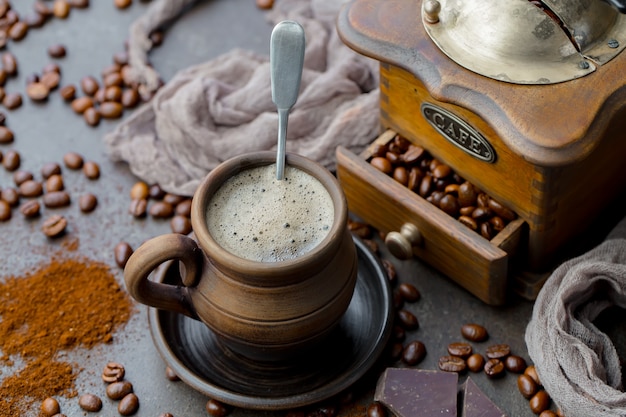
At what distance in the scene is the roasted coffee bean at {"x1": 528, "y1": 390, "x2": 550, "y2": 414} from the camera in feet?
5.70

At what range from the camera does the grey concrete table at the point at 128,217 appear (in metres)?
1.82

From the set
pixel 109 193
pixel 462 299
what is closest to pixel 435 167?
pixel 462 299

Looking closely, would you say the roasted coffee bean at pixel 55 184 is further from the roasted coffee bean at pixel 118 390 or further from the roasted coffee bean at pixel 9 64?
the roasted coffee bean at pixel 118 390

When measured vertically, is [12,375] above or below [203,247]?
below

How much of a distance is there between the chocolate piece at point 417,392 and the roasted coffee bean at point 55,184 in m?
0.95

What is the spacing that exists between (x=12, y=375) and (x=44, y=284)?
9.0 inches

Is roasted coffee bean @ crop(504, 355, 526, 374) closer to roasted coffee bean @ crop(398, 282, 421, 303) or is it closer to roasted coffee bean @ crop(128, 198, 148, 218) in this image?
roasted coffee bean @ crop(398, 282, 421, 303)

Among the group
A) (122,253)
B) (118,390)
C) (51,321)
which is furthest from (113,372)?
(122,253)

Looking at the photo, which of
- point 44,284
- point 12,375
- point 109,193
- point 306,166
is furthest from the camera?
point 109,193

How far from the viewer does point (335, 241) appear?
5.01ft

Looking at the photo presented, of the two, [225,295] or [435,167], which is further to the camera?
[435,167]

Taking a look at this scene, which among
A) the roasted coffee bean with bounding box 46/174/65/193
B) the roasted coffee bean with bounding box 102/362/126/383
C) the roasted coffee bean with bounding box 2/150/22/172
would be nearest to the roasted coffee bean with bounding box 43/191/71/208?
the roasted coffee bean with bounding box 46/174/65/193

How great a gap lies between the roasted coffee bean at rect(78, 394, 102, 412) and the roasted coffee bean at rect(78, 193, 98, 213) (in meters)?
0.51

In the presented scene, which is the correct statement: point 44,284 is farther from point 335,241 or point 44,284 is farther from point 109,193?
point 335,241
